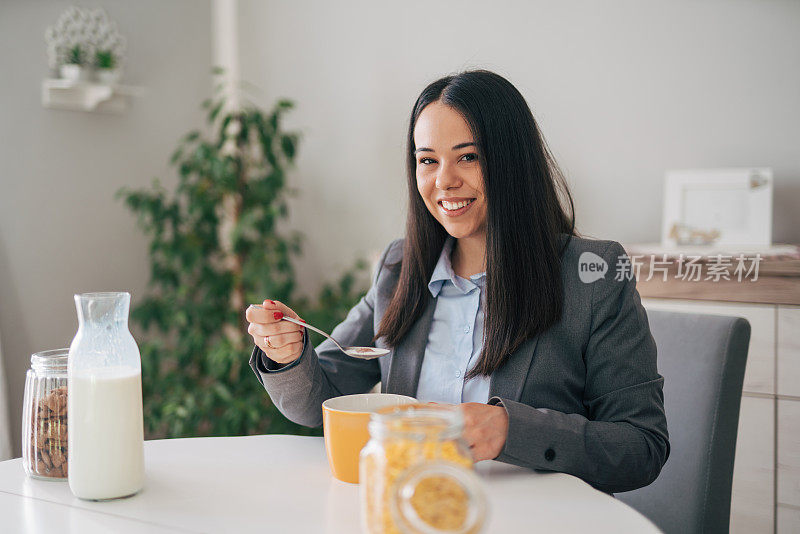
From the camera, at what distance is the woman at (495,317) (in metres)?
1.07

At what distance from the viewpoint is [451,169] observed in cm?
125

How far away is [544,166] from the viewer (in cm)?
127

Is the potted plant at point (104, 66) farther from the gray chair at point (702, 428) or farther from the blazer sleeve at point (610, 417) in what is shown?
the gray chair at point (702, 428)

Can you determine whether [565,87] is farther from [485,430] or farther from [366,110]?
[485,430]

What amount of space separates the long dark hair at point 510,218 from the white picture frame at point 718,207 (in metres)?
1.08

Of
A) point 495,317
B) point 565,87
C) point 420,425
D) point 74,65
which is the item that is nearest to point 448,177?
point 495,317

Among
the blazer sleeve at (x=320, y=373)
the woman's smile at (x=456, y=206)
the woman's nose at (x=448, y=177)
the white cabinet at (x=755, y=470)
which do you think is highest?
the woman's nose at (x=448, y=177)

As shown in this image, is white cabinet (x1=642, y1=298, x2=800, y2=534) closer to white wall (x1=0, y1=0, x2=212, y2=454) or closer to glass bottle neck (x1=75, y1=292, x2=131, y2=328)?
glass bottle neck (x1=75, y1=292, x2=131, y2=328)

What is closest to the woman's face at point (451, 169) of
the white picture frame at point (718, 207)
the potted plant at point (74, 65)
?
the white picture frame at point (718, 207)

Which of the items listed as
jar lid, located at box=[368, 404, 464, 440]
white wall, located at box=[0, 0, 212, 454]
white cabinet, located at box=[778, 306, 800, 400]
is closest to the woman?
jar lid, located at box=[368, 404, 464, 440]

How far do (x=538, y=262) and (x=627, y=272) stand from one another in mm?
144

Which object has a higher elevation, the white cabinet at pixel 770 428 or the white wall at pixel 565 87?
the white wall at pixel 565 87

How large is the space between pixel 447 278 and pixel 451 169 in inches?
8.0

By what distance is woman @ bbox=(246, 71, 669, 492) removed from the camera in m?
1.07
